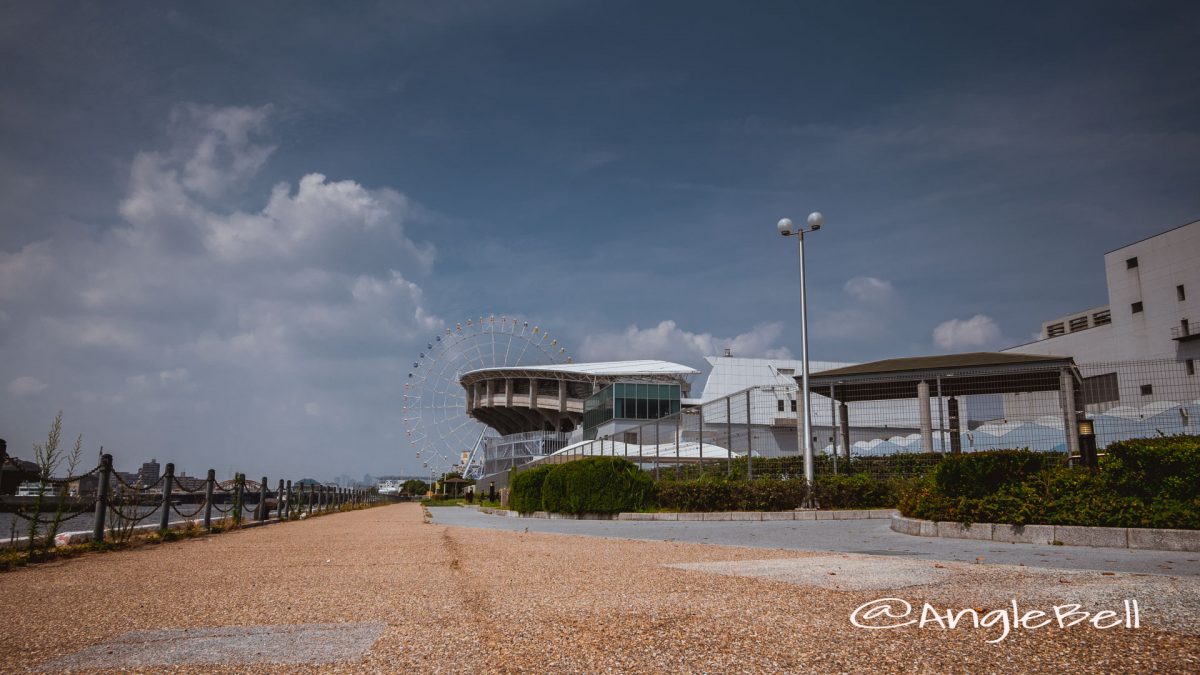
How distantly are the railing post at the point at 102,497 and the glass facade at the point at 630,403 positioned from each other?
176ft

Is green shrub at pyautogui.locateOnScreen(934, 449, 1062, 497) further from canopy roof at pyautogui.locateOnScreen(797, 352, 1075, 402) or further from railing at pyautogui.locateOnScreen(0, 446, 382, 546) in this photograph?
railing at pyautogui.locateOnScreen(0, 446, 382, 546)

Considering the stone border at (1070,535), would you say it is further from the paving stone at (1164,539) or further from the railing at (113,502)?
the railing at (113,502)

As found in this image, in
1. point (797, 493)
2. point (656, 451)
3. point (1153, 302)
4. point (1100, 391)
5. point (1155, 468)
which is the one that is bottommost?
point (797, 493)

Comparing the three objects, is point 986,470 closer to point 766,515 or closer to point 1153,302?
point 766,515

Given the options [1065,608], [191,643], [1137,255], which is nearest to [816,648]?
[1065,608]

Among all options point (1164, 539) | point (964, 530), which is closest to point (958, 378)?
point (964, 530)

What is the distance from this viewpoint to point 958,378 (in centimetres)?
1844

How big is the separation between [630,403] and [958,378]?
158 feet

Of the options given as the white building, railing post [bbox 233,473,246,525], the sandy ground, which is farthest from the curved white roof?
the sandy ground

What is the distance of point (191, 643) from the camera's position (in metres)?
3.56

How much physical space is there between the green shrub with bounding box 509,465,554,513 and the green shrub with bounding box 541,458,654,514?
203 cm

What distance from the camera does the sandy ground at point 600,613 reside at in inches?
120

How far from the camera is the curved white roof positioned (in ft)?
275

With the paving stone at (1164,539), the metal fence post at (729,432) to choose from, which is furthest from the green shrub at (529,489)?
the paving stone at (1164,539)
